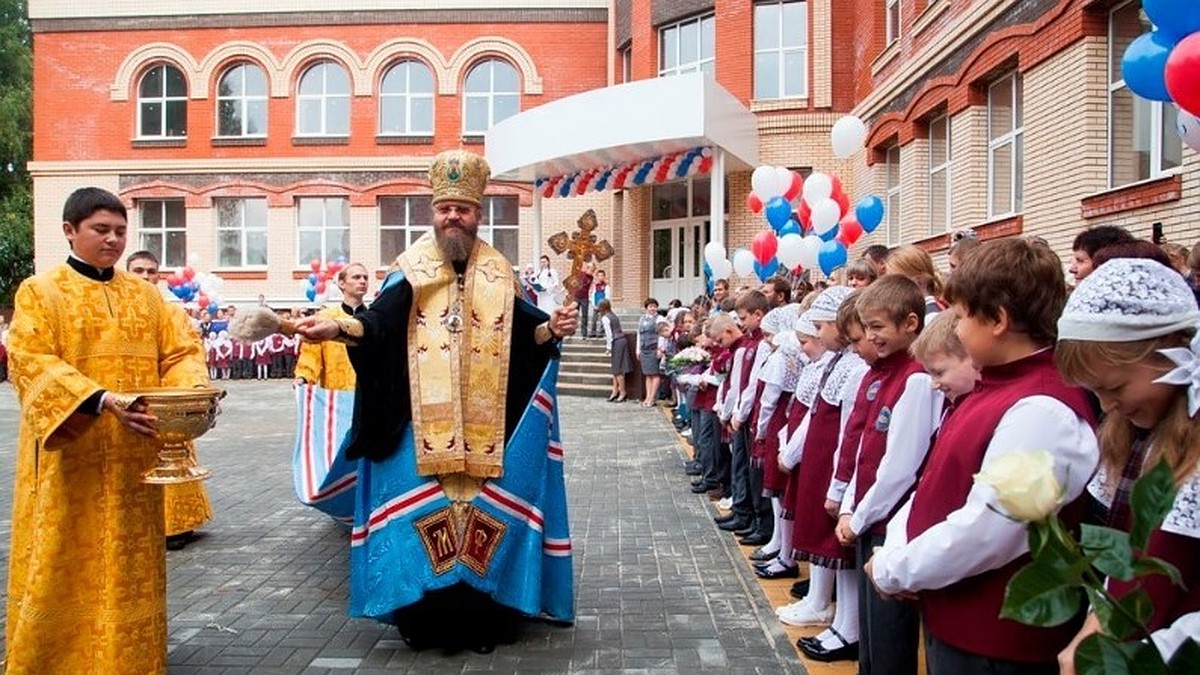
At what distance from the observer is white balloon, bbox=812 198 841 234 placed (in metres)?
11.0

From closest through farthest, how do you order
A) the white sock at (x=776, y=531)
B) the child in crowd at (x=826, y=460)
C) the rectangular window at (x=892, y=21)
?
1. the child in crowd at (x=826, y=460)
2. the white sock at (x=776, y=531)
3. the rectangular window at (x=892, y=21)

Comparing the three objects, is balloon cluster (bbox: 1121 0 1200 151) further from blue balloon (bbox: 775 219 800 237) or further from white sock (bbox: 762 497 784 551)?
blue balloon (bbox: 775 219 800 237)

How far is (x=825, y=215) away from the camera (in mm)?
11016

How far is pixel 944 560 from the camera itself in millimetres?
2518

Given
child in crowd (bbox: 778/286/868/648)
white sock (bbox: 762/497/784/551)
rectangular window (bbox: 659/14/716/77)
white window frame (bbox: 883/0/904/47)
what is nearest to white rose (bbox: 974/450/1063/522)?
child in crowd (bbox: 778/286/868/648)

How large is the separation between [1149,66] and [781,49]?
18702mm

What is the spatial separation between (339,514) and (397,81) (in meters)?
23.3

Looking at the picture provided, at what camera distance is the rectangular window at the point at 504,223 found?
2816 cm

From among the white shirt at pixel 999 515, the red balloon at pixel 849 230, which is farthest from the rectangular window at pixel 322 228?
the white shirt at pixel 999 515

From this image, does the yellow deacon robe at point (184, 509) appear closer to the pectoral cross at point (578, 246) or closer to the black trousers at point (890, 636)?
the pectoral cross at point (578, 246)

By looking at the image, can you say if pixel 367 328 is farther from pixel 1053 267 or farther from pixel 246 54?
pixel 246 54

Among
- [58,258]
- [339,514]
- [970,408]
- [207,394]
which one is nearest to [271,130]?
[58,258]

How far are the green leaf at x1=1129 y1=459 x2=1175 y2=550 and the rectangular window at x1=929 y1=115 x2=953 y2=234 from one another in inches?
519

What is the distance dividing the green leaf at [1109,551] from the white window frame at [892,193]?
15452 mm
